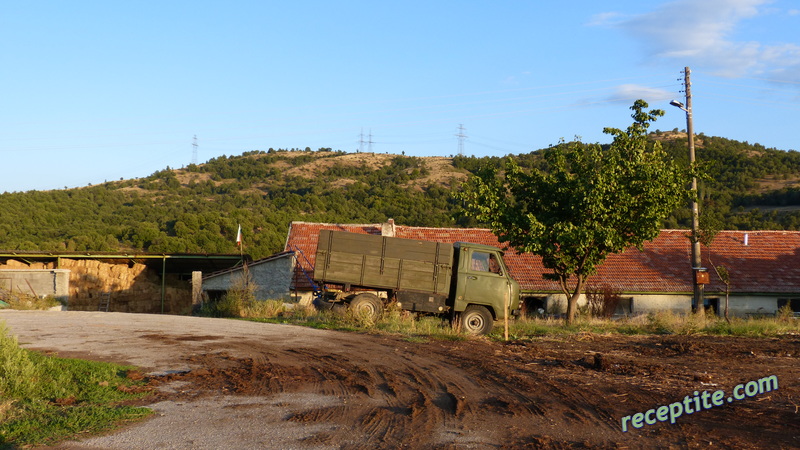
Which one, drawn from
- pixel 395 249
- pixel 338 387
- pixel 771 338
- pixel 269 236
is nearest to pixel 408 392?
pixel 338 387

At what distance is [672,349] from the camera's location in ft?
45.3

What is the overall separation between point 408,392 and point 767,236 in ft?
103

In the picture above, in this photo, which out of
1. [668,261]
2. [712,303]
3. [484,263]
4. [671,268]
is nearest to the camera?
[484,263]

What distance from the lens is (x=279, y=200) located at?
7225 centimetres

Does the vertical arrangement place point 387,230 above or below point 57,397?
above

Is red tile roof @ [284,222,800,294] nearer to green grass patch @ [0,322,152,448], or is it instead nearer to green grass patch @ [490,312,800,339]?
green grass patch @ [490,312,800,339]

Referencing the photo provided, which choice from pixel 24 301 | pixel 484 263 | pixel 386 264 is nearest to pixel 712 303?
pixel 484 263

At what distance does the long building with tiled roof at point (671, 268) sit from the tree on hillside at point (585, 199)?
27.1 ft

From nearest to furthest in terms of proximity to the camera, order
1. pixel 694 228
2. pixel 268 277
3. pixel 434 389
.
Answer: pixel 434 389
pixel 694 228
pixel 268 277

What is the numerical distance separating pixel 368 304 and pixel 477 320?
9.41ft

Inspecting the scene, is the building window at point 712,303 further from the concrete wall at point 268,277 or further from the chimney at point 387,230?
the concrete wall at point 268,277

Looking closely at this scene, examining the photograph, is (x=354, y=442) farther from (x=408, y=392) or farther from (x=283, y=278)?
(x=283, y=278)

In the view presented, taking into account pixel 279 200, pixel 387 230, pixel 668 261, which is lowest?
pixel 668 261

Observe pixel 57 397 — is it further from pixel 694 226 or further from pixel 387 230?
pixel 387 230
